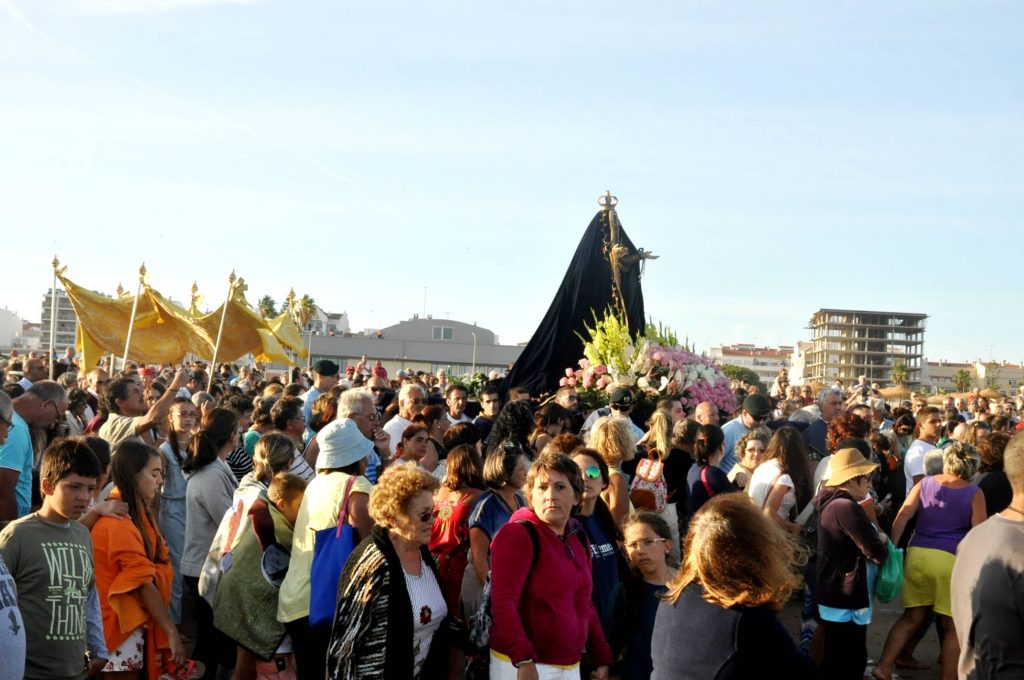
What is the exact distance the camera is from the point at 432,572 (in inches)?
180

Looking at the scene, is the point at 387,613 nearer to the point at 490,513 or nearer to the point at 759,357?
the point at 490,513

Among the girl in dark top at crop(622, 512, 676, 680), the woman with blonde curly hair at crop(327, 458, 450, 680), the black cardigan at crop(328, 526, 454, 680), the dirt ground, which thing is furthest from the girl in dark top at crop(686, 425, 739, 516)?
the black cardigan at crop(328, 526, 454, 680)

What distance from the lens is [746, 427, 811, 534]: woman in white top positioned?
22.4 ft

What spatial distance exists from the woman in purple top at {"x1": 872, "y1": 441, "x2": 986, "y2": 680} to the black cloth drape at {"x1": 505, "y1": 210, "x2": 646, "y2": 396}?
772 cm


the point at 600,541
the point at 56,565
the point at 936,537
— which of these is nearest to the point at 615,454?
the point at 600,541

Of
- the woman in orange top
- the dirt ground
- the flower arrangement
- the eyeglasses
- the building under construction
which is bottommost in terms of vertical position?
the dirt ground

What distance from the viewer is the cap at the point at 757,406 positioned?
8.89 meters

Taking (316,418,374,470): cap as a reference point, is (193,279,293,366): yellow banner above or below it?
above

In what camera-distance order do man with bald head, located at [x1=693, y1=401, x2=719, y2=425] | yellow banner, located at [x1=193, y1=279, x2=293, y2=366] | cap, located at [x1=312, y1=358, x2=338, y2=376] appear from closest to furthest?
man with bald head, located at [x1=693, y1=401, x2=719, y2=425], cap, located at [x1=312, y1=358, x2=338, y2=376], yellow banner, located at [x1=193, y1=279, x2=293, y2=366]

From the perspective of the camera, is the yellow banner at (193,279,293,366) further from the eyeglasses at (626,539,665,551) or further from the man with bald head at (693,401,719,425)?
the eyeglasses at (626,539,665,551)

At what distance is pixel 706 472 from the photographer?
272 inches

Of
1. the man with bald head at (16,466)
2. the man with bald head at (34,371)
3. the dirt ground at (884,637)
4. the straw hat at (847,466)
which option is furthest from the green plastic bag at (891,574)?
the man with bald head at (34,371)

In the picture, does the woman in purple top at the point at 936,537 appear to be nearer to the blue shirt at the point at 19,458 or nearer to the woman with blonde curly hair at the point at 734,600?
the woman with blonde curly hair at the point at 734,600

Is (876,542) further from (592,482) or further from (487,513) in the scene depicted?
(487,513)
